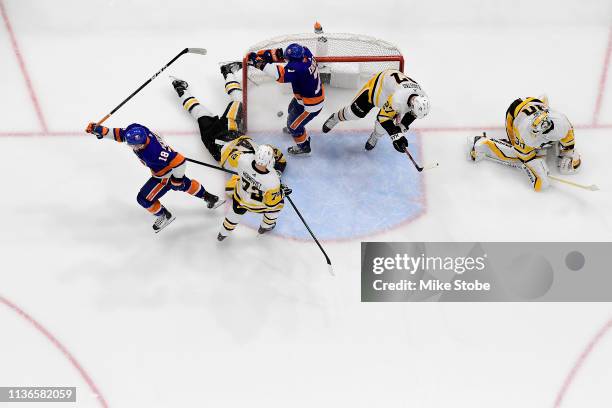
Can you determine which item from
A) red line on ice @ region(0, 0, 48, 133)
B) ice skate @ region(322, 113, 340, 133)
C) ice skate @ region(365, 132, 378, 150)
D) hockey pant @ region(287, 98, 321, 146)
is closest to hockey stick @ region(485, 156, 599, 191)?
ice skate @ region(365, 132, 378, 150)

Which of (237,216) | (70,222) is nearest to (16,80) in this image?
(70,222)

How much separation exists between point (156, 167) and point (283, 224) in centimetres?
108

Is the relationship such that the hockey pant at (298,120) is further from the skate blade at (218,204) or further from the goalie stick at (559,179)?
the goalie stick at (559,179)

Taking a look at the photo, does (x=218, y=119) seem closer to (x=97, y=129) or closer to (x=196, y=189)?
(x=196, y=189)

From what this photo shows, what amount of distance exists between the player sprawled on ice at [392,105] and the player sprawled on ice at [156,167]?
125 cm

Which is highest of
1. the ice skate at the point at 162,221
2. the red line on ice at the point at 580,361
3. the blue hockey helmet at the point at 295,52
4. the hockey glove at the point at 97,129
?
the blue hockey helmet at the point at 295,52

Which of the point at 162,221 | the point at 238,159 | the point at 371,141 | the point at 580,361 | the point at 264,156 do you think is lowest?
the point at 580,361

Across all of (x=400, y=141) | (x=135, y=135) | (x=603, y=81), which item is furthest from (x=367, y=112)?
(x=603, y=81)

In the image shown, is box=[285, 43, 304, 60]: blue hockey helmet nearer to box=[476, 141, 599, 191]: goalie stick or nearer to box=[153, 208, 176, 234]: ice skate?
box=[153, 208, 176, 234]: ice skate

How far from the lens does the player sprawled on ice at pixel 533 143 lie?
5723mm

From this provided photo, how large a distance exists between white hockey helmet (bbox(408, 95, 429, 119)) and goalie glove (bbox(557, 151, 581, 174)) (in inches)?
53.4

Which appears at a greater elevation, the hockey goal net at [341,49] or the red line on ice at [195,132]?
the hockey goal net at [341,49]

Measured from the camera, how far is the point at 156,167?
17.1ft

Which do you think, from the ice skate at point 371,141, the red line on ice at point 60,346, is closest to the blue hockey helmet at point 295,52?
the ice skate at point 371,141
